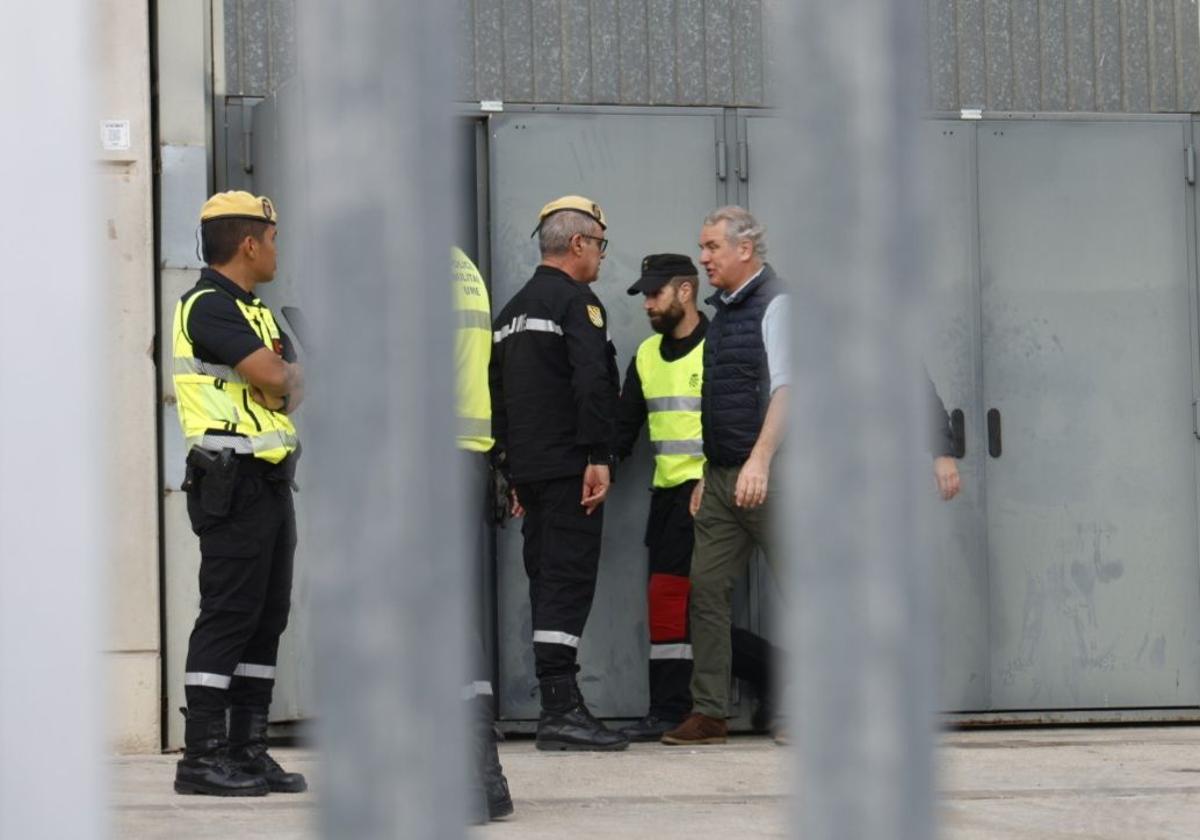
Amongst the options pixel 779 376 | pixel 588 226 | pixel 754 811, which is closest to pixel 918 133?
pixel 754 811

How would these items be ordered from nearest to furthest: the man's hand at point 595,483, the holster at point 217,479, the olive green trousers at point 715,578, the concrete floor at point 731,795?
the concrete floor at point 731,795 < the holster at point 217,479 < the man's hand at point 595,483 < the olive green trousers at point 715,578

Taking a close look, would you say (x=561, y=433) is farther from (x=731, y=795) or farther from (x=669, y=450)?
(x=731, y=795)

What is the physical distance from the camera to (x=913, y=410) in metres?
0.82

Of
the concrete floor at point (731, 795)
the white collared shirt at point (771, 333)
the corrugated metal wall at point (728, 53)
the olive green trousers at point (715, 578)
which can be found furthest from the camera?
the corrugated metal wall at point (728, 53)

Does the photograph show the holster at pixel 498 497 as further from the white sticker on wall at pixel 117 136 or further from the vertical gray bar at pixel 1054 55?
the vertical gray bar at pixel 1054 55

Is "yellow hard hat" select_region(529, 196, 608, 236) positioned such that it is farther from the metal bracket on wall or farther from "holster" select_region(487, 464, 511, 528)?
the metal bracket on wall

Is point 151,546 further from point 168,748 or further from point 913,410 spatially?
point 913,410

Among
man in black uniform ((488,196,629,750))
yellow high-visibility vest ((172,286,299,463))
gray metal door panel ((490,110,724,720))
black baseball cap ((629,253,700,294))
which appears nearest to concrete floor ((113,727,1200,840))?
man in black uniform ((488,196,629,750))

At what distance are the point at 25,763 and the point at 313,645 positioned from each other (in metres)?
0.57

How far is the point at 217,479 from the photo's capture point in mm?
5648

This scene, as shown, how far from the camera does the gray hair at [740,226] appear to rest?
7.19 meters

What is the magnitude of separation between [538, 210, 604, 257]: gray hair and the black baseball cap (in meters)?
0.44

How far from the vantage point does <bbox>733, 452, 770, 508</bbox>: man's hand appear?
693 cm

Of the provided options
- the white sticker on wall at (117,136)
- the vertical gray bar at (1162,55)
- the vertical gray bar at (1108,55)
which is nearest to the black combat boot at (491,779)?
the white sticker on wall at (117,136)
